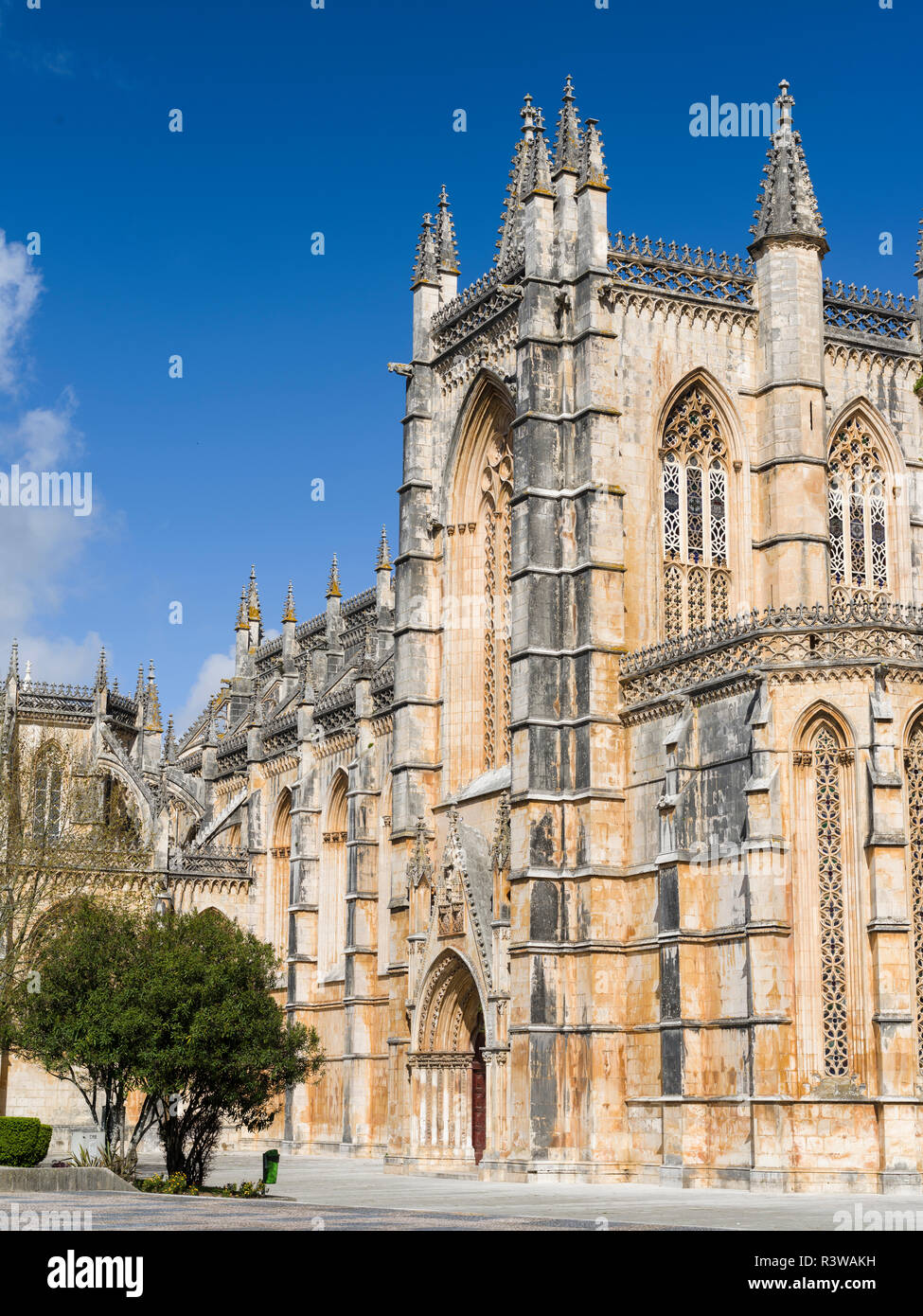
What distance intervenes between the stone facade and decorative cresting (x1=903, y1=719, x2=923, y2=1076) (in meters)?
0.06

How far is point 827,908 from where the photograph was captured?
28.4 m

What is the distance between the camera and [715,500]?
3706 centimetres

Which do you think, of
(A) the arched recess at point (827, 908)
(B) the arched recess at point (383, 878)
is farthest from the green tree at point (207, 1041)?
(B) the arched recess at point (383, 878)

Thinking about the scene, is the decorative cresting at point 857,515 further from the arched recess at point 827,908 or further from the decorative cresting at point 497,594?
the arched recess at point 827,908

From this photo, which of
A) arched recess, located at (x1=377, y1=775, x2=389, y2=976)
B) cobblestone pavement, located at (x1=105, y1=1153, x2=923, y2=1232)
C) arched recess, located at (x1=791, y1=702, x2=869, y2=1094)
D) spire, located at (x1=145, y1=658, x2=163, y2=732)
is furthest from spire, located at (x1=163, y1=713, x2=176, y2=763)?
arched recess, located at (x1=791, y1=702, x2=869, y2=1094)

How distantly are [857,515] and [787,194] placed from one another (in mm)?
7232

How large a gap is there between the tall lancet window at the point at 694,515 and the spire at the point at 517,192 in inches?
258

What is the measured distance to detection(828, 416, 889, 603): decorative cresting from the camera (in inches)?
1490

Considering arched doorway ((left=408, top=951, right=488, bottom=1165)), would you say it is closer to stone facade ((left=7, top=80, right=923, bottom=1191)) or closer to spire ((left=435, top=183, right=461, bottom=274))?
stone facade ((left=7, top=80, right=923, bottom=1191))

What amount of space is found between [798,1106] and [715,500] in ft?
46.7

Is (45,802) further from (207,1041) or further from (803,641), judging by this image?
(803,641)

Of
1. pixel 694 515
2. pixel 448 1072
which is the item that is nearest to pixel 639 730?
pixel 694 515
